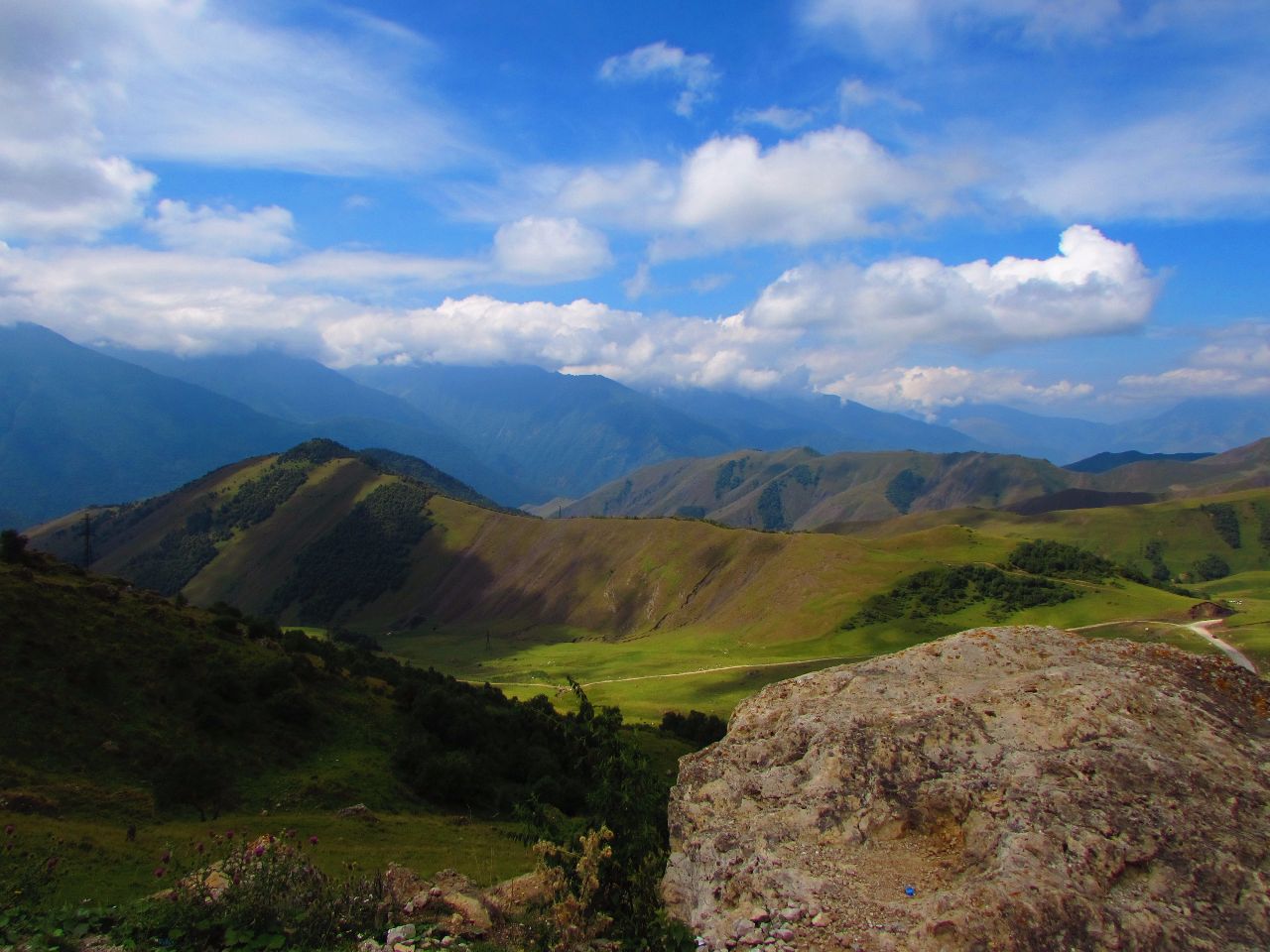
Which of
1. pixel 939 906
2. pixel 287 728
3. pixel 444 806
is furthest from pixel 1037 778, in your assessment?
pixel 287 728

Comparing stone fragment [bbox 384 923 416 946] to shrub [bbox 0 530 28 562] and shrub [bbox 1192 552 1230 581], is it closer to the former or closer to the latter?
shrub [bbox 0 530 28 562]

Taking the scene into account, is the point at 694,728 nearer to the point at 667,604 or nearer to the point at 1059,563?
the point at 667,604

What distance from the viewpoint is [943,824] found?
8984 millimetres

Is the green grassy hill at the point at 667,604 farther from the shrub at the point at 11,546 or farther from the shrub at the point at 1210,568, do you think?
the shrub at the point at 11,546

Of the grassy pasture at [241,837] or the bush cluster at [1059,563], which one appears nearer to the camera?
the grassy pasture at [241,837]

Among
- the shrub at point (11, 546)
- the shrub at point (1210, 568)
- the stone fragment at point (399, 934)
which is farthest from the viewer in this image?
the shrub at point (1210, 568)

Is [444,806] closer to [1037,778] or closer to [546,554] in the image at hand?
[1037,778]

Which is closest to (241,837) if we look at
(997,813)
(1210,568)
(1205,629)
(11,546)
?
(997,813)

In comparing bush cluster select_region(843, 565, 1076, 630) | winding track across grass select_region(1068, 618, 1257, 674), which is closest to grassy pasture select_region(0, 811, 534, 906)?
winding track across grass select_region(1068, 618, 1257, 674)

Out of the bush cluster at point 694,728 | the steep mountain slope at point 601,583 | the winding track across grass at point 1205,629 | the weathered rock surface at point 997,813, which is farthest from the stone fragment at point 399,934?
the steep mountain slope at point 601,583

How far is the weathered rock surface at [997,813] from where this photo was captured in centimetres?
713

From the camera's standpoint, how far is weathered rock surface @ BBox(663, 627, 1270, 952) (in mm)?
7133

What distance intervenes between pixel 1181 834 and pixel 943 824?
8.05 feet

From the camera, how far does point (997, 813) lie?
8.52m
